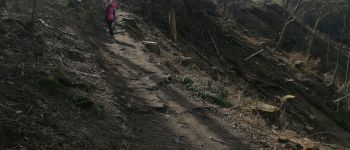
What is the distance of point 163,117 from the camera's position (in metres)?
9.48

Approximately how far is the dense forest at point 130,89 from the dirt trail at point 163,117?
0.08 ft

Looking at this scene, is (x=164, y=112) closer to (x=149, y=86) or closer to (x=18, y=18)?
(x=149, y=86)

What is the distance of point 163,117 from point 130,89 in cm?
162

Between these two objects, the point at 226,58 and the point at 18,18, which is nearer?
the point at 18,18

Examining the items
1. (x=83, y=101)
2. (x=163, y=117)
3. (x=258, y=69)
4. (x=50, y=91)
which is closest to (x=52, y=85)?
(x=50, y=91)

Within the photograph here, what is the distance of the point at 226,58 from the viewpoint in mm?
21328

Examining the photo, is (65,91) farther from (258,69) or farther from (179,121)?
(258,69)

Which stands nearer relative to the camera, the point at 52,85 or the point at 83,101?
the point at 52,85

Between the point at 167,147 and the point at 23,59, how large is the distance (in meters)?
2.75

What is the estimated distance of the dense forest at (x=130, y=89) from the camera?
6953mm

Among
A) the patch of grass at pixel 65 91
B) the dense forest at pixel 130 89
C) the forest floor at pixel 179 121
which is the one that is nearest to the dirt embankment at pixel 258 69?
the dense forest at pixel 130 89

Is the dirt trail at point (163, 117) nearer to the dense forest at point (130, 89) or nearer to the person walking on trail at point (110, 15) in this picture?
the dense forest at point (130, 89)

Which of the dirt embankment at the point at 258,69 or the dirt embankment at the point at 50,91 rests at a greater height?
the dirt embankment at the point at 50,91

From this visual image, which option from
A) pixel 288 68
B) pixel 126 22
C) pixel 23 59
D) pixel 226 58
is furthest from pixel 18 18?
pixel 288 68
